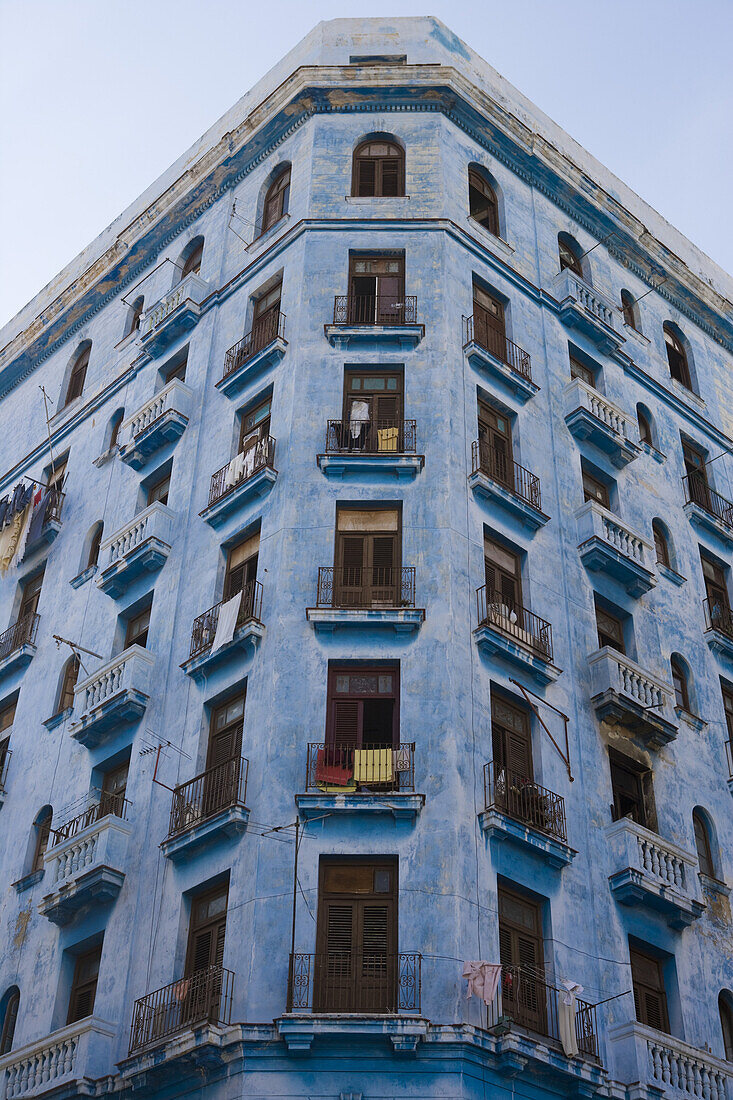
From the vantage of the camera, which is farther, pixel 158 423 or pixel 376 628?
pixel 158 423

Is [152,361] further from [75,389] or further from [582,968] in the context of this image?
[582,968]

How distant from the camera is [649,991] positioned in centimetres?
2731

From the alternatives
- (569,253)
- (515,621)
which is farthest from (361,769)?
(569,253)

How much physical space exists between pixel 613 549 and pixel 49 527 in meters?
16.8

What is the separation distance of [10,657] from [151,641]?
23.6 feet

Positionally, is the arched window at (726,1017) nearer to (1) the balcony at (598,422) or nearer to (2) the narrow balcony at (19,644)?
(1) the balcony at (598,422)

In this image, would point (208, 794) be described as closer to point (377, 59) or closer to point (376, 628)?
point (376, 628)

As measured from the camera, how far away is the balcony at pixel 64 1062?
24.9 m

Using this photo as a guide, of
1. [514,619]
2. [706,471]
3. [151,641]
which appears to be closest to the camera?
[514,619]

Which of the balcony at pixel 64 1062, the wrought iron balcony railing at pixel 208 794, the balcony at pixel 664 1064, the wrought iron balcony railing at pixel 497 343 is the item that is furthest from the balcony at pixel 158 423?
the balcony at pixel 664 1064

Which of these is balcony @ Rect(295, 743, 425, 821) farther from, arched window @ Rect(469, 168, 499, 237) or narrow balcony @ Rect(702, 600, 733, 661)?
arched window @ Rect(469, 168, 499, 237)

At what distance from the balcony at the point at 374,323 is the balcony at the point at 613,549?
618 cm

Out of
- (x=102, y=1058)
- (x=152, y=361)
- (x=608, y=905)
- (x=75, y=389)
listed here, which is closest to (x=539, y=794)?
(x=608, y=905)

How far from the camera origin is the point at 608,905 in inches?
1066
